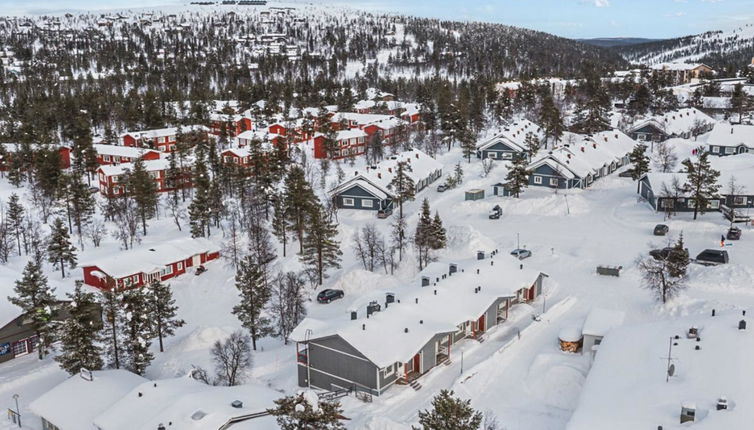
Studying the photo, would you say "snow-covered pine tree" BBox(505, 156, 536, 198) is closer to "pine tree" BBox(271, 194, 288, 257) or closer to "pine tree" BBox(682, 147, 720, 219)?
"pine tree" BBox(682, 147, 720, 219)

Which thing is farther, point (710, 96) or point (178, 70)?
point (178, 70)

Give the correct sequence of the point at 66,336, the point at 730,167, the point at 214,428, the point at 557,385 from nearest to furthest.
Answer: the point at 214,428, the point at 557,385, the point at 66,336, the point at 730,167

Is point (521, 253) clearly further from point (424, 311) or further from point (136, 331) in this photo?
point (136, 331)

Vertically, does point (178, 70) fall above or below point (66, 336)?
above

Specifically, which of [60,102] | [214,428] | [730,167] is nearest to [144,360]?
[214,428]

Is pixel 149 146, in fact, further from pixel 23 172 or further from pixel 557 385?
pixel 557 385

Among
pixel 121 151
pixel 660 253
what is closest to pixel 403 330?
pixel 660 253

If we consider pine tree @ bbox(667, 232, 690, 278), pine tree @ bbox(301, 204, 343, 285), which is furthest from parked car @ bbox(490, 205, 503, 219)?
pine tree @ bbox(667, 232, 690, 278)
